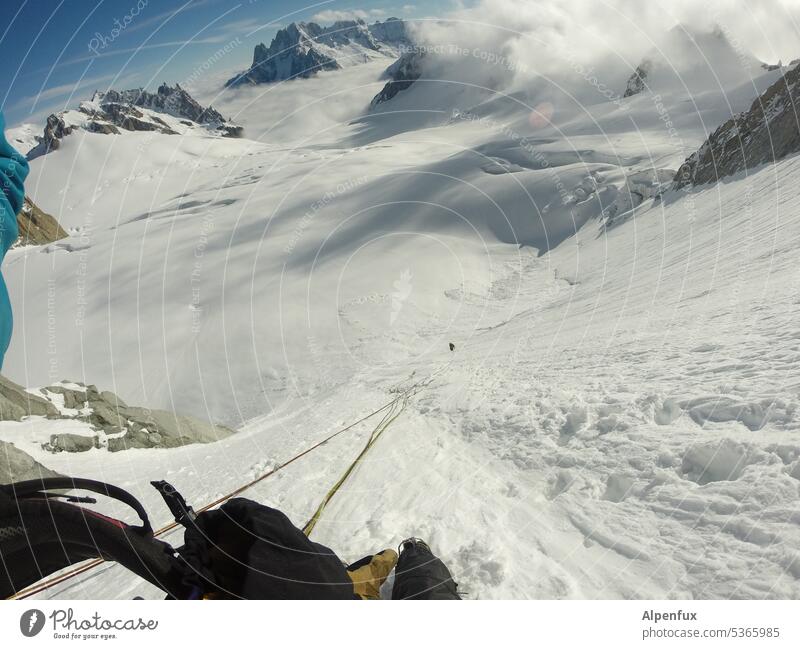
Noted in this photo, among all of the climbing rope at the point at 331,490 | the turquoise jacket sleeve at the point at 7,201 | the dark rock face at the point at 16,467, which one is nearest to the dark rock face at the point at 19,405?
the dark rock face at the point at 16,467

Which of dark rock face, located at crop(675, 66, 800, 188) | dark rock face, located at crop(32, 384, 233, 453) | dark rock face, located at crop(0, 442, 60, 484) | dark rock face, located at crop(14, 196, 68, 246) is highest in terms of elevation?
dark rock face, located at crop(14, 196, 68, 246)

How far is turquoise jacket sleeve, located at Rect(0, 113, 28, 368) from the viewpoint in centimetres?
290

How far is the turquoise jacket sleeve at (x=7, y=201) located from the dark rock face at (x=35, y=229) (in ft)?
336

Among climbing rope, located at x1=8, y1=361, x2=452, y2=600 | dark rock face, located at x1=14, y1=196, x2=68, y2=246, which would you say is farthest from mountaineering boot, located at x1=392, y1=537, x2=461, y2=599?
dark rock face, located at x1=14, y1=196, x2=68, y2=246

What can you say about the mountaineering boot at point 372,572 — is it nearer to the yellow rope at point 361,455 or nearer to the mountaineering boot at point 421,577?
the mountaineering boot at point 421,577

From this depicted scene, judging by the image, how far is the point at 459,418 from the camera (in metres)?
7.72

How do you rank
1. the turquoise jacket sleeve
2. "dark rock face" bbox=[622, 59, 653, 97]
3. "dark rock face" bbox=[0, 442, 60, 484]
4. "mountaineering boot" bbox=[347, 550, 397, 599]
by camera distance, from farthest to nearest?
"dark rock face" bbox=[622, 59, 653, 97] < "dark rock face" bbox=[0, 442, 60, 484] < "mountaineering boot" bbox=[347, 550, 397, 599] < the turquoise jacket sleeve

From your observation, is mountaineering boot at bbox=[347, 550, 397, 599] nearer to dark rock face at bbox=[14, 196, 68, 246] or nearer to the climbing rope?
the climbing rope

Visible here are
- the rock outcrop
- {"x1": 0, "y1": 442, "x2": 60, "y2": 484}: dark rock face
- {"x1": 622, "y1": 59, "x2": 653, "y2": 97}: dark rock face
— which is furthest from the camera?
{"x1": 622, "y1": 59, "x2": 653, "y2": 97}: dark rock face

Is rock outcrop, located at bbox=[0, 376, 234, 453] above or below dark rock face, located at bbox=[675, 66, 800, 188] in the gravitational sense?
below

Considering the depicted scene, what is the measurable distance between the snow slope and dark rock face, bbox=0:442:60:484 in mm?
1329

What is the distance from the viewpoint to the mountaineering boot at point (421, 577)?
10.6 feet
